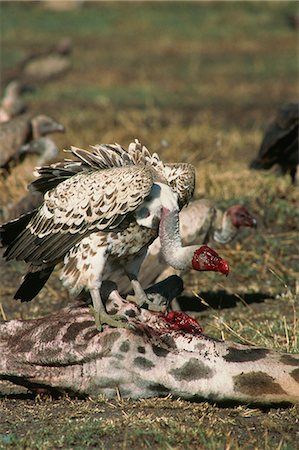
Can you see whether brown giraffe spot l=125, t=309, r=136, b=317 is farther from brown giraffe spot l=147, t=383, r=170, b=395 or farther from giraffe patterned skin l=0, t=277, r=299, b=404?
brown giraffe spot l=147, t=383, r=170, b=395

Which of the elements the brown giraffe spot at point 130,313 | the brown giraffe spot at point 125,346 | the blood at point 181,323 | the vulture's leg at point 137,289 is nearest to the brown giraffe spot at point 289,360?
the blood at point 181,323

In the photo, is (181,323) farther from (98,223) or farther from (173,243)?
(98,223)

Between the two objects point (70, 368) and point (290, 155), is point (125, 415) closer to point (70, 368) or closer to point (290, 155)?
point (70, 368)

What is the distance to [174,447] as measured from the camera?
4.14m

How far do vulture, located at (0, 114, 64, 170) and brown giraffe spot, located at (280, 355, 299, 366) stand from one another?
5.27 metres

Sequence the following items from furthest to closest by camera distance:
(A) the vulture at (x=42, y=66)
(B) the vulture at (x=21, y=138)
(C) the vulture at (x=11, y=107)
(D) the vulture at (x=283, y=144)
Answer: (A) the vulture at (x=42, y=66), (C) the vulture at (x=11, y=107), (D) the vulture at (x=283, y=144), (B) the vulture at (x=21, y=138)

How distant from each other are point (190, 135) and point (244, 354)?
8.29m

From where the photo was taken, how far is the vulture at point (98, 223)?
210 inches

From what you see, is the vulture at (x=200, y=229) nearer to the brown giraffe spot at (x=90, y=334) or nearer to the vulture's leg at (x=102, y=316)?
the vulture's leg at (x=102, y=316)

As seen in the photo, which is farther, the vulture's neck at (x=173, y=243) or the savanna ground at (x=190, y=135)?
the vulture's neck at (x=173, y=243)

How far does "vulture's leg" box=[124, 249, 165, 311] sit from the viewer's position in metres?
5.65

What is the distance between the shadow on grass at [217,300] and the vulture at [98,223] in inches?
57.3

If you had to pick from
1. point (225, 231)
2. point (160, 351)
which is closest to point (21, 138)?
point (225, 231)

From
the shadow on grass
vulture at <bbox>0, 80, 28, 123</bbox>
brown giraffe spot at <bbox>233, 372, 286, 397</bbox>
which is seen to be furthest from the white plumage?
vulture at <bbox>0, 80, 28, 123</bbox>
